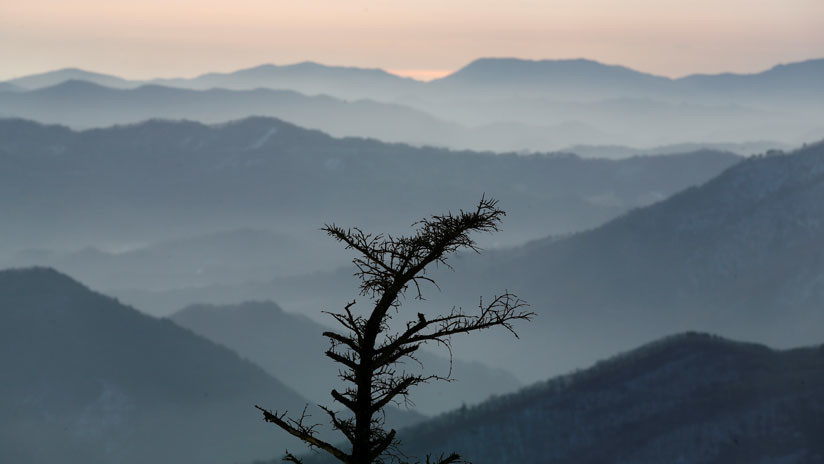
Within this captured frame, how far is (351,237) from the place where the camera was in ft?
52.9

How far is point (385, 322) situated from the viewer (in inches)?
639

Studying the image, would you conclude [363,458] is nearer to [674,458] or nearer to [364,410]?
[364,410]

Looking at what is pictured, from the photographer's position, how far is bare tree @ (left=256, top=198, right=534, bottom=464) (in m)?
15.7

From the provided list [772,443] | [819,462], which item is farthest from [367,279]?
[772,443]

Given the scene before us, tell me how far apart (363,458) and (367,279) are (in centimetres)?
303

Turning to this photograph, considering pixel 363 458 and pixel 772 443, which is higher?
pixel 772 443

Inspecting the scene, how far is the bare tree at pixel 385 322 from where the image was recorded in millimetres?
15727

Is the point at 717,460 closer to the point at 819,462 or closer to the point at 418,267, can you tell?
the point at 819,462

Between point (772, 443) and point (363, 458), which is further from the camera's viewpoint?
point (772, 443)

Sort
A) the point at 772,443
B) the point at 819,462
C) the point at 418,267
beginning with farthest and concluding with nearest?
the point at 772,443 < the point at 819,462 < the point at 418,267

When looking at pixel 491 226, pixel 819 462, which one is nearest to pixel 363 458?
pixel 491 226

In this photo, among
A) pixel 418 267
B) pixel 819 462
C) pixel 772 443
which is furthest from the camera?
→ pixel 772 443

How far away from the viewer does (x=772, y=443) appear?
18812cm

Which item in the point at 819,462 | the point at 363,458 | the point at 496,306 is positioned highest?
the point at 819,462
